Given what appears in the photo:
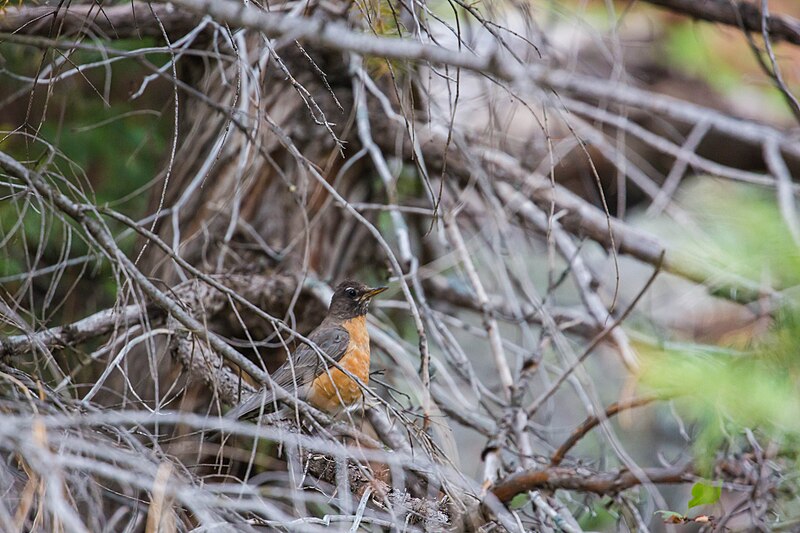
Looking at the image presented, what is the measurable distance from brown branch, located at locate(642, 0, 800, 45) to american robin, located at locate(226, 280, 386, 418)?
2368 millimetres

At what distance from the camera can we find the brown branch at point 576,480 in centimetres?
256

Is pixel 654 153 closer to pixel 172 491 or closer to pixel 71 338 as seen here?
pixel 71 338

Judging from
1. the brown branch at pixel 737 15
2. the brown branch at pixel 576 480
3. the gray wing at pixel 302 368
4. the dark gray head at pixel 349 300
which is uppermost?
the brown branch at pixel 737 15

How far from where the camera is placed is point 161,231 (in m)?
4.30

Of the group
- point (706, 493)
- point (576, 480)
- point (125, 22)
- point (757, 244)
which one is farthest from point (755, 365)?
point (125, 22)

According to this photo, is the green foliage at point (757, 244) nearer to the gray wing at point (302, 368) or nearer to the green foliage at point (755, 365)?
the green foliage at point (755, 365)

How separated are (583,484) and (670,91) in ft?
20.2

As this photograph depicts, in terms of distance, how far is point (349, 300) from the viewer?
4.23 m

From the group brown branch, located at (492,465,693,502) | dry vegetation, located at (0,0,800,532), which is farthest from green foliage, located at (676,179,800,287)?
brown branch, located at (492,465,693,502)

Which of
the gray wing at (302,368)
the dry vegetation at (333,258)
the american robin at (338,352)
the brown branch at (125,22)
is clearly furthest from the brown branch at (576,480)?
the brown branch at (125,22)

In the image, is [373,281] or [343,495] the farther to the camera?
[373,281]

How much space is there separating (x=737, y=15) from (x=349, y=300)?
97.2 inches

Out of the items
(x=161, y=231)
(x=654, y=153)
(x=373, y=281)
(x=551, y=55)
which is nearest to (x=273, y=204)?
(x=161, y=231)

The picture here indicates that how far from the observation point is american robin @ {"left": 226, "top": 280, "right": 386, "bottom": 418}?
375 cm
